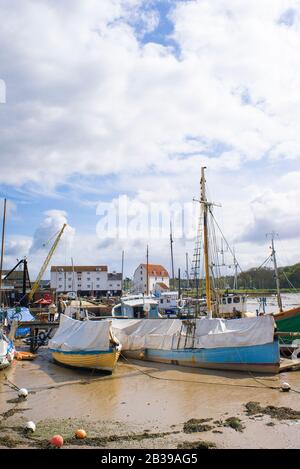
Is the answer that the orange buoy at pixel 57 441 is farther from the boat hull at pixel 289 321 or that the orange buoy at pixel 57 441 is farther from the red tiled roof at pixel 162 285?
the red tiled roof at pixel 162 285

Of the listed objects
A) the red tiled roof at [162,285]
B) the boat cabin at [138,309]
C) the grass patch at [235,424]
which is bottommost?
the grass patch at [235,424]

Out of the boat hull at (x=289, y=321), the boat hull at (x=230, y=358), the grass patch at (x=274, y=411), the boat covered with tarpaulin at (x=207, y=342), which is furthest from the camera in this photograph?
the boat hull at (x=289, y=321)

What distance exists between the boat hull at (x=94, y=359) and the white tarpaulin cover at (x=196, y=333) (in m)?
3.85

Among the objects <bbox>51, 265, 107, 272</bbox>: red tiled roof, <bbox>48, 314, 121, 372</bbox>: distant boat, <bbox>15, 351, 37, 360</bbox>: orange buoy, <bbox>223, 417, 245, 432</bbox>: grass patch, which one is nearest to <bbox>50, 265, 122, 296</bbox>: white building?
<bbox>51, 265, 107, 272</bbox>: red tiled roof

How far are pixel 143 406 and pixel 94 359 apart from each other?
22.0 ft

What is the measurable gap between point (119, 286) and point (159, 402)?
327 feet

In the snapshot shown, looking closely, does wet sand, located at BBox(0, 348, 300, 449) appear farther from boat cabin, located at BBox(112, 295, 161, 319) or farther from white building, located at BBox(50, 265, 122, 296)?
white building, located at BBox(50, 265, 122, 296)

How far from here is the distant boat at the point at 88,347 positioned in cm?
1998

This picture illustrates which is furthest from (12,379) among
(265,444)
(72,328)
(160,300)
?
(160,300)

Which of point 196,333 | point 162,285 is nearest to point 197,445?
point 196,333

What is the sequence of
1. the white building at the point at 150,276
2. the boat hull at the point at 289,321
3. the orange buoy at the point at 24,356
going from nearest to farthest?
the boat hull at the point at 289,321
the orange buoy at the point at 24,356
the white building at the point at 150,276

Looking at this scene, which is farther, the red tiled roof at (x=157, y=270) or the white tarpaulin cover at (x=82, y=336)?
the red tiled roof at (x=157, y=270)

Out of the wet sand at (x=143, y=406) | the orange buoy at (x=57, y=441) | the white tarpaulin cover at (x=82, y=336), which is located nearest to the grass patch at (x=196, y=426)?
the wet sand at (x=143, y=406)
